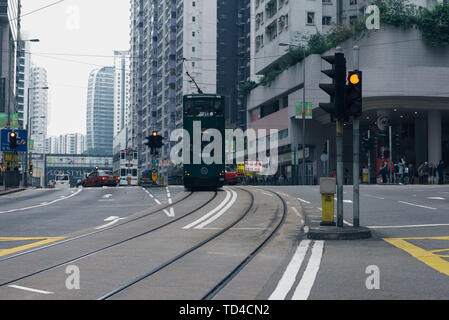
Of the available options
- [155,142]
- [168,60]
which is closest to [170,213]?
[155,142]

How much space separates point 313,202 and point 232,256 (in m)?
13.1

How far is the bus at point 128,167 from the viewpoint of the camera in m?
54.0

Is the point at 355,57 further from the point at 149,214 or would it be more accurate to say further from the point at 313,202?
the point at 313,202

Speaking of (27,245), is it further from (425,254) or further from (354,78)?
(354,78)

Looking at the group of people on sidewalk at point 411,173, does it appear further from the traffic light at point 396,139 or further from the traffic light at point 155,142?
the traffic light at point 155,142

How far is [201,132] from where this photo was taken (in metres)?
29.0

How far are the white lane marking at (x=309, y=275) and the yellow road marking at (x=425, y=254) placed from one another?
1.45 metres

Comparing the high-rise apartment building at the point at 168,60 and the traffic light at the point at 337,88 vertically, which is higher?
the high-rise apartment building at the point at 168,60

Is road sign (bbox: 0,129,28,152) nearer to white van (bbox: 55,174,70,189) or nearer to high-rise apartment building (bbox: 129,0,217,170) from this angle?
white van (bbox: 55,174,70,189)

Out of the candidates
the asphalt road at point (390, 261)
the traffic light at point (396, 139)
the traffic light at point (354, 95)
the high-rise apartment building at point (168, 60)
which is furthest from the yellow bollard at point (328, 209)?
the high-rise apartment building at point (168, 60)

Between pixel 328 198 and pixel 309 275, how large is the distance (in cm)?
620

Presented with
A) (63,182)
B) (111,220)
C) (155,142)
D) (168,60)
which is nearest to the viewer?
(111,220)

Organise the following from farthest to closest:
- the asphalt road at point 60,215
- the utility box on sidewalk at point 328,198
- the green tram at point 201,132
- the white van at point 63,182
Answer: the white van at point 63,182
the green tram at point 201,132
the asphalt road at point 60,215
the utility box on sidewalk at point 328,198
